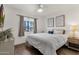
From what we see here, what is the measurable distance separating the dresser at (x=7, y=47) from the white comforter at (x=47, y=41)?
27 cm

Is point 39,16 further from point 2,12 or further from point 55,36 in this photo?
point 2,12

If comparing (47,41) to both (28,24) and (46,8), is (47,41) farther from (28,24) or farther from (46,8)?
(46,8)

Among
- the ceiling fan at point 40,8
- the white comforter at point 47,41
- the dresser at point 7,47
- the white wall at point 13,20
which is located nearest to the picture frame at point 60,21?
the white comforter at point 47,41

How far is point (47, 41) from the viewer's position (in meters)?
1.23

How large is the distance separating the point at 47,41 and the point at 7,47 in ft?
2.06

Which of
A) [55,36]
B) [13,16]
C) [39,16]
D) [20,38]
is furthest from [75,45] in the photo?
[13,16]

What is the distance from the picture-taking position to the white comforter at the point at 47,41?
1.22 meters

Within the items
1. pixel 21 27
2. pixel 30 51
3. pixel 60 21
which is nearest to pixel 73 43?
pixel 60 21

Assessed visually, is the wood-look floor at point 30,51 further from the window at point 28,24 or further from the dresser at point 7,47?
the window at point 28,24

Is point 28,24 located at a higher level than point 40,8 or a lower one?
lower

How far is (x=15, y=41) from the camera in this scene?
121cm
